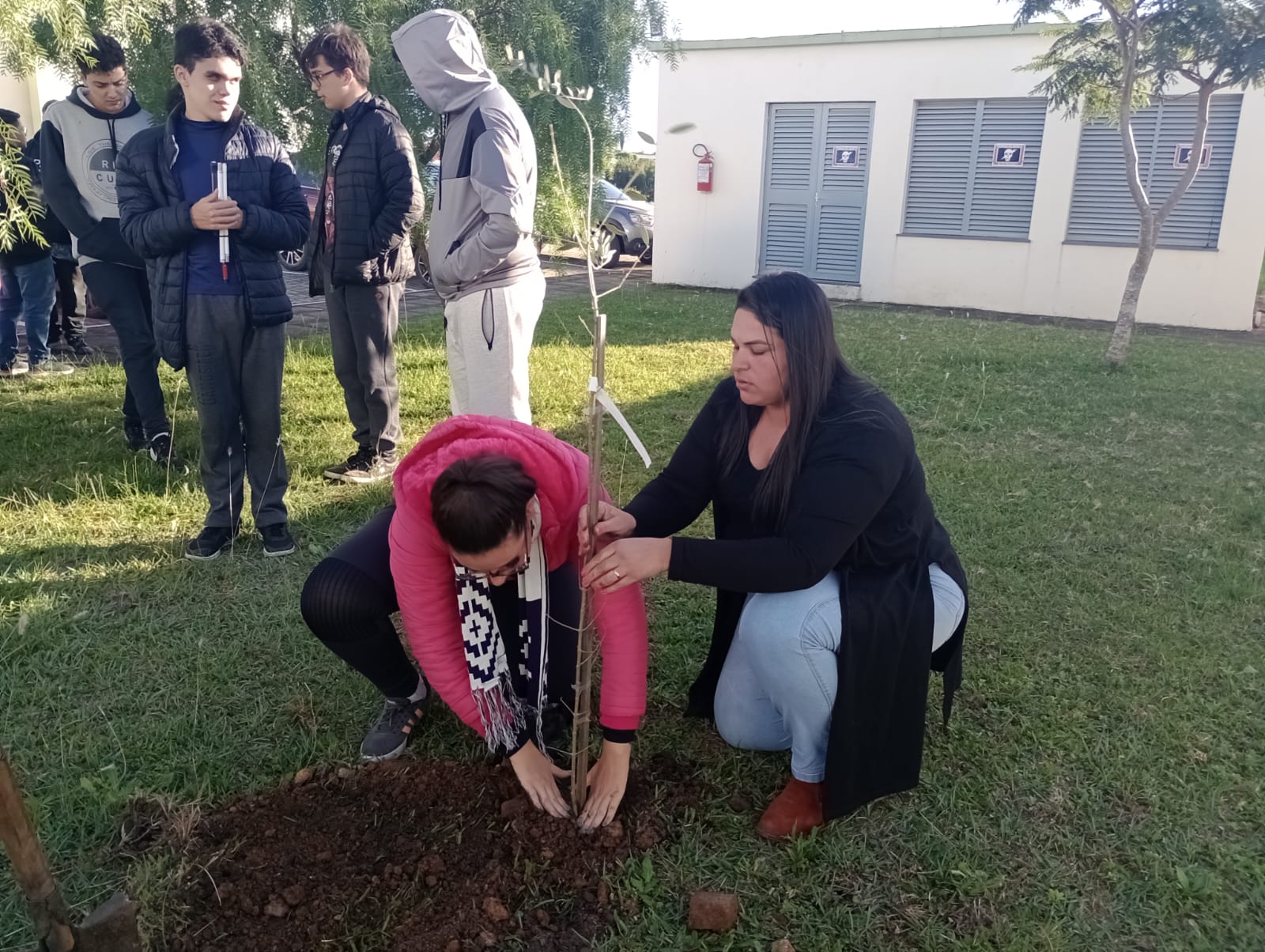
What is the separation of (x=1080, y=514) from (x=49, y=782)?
12.9 ft

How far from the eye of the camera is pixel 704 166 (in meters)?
12.8

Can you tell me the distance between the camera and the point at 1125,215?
35.0 ft

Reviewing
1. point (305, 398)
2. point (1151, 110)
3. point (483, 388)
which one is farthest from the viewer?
point (1151, 110)

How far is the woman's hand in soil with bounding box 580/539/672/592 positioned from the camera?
6.23ft

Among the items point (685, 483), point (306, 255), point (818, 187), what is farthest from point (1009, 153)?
point (685, 483)

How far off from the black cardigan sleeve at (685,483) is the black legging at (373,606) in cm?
24

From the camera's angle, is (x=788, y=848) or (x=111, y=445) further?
(x=111, y=445)

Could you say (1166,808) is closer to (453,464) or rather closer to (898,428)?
(898,428)

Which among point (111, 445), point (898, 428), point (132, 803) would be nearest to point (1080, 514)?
point (898, 428)

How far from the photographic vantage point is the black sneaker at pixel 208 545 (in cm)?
359

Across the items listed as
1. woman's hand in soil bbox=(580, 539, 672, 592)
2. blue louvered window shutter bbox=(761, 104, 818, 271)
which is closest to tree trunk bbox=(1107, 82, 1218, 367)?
blue louvered window shutter bbox=(761, 104, 818, 271)

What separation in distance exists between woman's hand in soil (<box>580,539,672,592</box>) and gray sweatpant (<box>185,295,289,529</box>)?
207 cm

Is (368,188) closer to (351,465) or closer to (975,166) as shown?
(351,465)

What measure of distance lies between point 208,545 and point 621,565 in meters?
2.33
